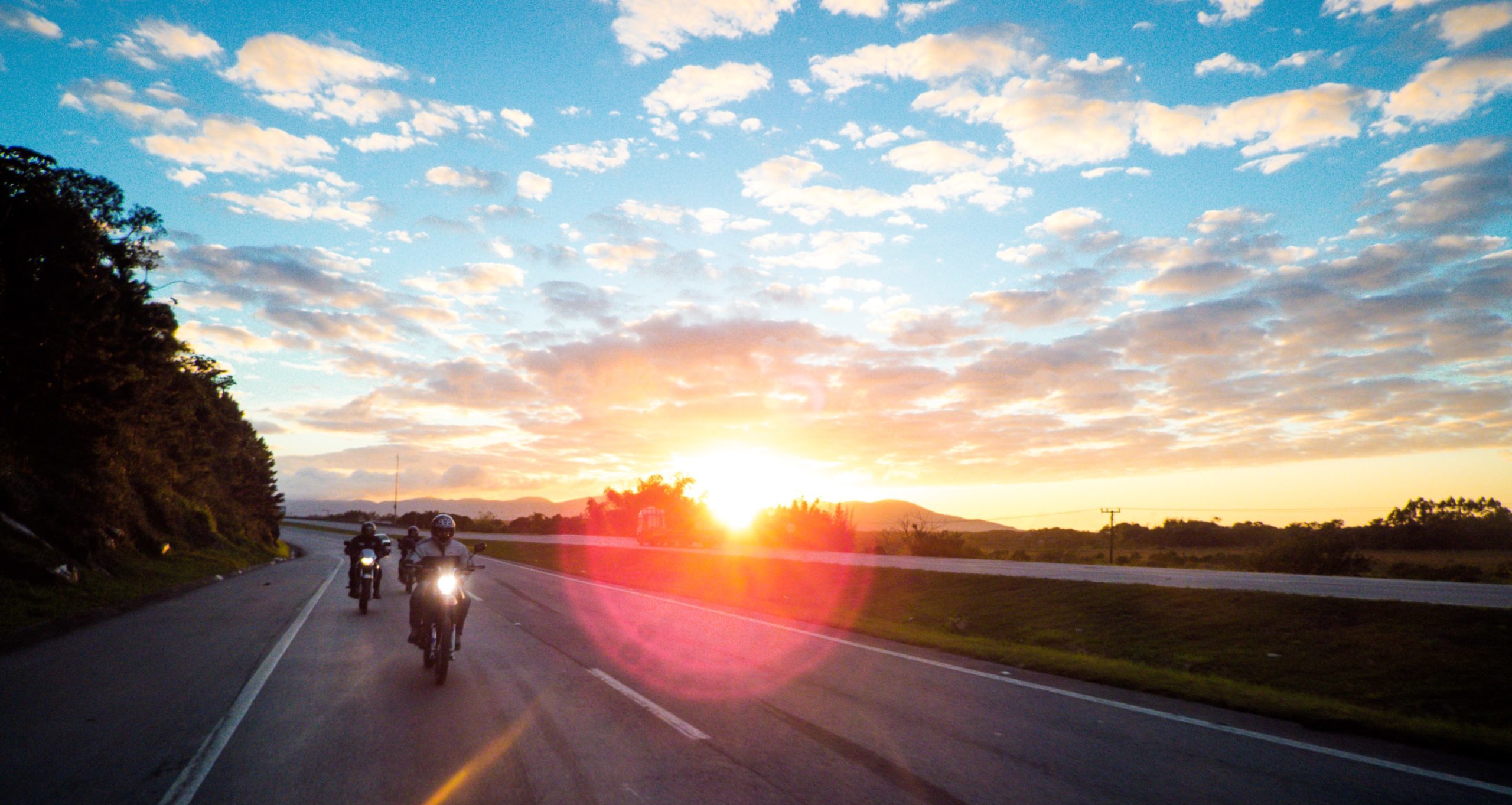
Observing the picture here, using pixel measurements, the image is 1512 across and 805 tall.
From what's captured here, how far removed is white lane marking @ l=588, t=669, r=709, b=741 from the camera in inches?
267

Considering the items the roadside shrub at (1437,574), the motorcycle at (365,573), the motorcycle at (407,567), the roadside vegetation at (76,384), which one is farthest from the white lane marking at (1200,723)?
the roadside shrub at (1437,574)

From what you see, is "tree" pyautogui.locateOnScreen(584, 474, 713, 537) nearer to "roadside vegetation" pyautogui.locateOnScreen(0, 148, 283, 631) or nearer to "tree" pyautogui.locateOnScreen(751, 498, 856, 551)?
"tree" pyautogui.locateOnScreen(751, 498, 856, 551)

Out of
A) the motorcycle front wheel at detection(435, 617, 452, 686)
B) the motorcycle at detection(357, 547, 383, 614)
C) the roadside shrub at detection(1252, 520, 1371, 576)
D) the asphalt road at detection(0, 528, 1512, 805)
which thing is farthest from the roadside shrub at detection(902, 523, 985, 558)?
the motorcycle front wheel at detection(435, 617, 452, 686)

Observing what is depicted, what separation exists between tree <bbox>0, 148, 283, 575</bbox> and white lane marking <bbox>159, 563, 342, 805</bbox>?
49.0 feet

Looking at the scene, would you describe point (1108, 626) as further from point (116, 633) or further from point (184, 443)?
point (184, 443)

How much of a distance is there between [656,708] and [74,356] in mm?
26434

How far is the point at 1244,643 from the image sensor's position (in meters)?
12.9

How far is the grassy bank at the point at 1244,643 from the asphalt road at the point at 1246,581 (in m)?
1.32

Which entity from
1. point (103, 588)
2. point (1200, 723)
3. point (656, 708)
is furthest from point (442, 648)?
point (103, 588)

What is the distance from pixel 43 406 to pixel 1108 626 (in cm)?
3064

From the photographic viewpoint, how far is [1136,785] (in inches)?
219

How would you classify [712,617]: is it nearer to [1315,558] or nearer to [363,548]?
[363,548]

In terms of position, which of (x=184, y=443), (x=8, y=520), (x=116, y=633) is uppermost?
(x=184, y=443)

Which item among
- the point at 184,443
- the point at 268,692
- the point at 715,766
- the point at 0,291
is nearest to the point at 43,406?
the point at 0,291
